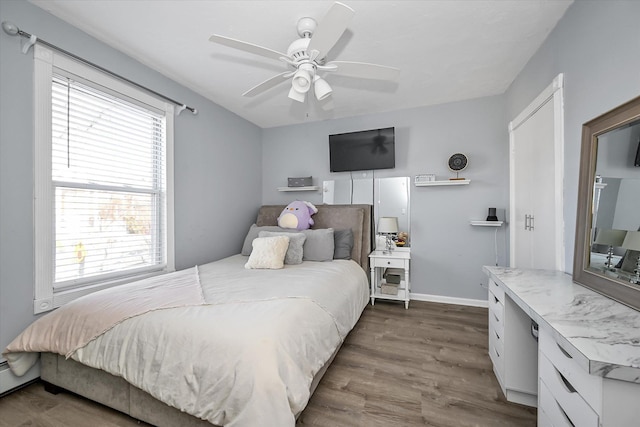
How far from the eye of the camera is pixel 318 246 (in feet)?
9.59

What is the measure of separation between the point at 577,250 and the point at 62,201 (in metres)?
3.44

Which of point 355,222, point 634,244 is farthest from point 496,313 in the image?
point 355,222

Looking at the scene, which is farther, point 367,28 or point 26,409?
point 367,28

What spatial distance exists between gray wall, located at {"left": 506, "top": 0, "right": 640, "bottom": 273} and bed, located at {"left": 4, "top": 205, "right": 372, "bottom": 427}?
1.78 metres

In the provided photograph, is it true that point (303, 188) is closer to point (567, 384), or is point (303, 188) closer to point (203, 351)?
point (203, 351)

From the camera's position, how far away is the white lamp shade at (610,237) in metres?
1.21

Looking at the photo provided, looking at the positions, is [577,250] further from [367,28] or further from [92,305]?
[92,305]

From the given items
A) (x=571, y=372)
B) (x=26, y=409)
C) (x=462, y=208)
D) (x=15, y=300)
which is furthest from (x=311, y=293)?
(x=462, y=208)

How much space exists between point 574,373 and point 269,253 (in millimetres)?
2175

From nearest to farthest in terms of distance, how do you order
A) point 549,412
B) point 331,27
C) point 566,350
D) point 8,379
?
point 566,350, point 549,412, point 331,27, point 8,379

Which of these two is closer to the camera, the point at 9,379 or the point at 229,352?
the point at 229,352

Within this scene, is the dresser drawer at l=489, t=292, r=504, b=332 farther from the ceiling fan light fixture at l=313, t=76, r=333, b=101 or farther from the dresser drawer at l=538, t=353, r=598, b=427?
the ceiling fan light fixture at l=313, t=76, r=333, b=101

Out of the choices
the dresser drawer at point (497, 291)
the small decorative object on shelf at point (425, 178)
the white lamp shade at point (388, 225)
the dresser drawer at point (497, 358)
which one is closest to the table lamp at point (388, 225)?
the white lamp shade at point (388, 225)

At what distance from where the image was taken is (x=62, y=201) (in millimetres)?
1858
